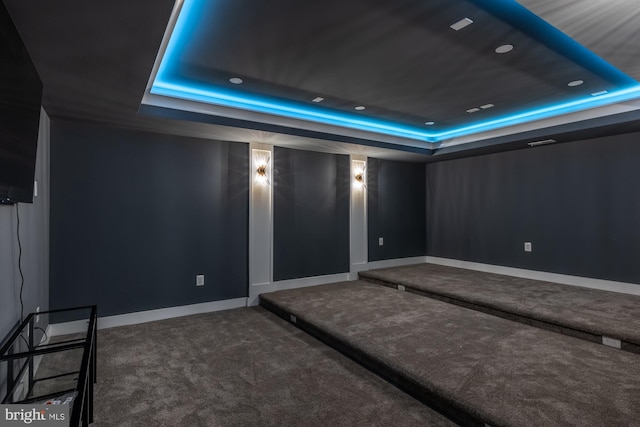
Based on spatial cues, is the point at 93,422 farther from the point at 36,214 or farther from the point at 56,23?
the point at 56,23

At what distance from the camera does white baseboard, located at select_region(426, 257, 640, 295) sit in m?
4.32

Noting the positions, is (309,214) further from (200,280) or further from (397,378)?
(397,378)

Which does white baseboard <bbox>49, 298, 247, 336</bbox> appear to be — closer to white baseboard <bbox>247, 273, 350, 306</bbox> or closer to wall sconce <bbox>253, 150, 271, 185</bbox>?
white baseboard <bbox>247, 273, 350, 306</bbox>

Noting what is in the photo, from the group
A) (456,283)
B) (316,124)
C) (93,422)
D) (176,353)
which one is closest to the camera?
(93,422)

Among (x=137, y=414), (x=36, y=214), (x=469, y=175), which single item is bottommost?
(x=137, y=414)

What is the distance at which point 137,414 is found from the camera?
223 cm

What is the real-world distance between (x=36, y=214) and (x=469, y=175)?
19.9ft

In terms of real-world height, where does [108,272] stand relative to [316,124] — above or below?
below

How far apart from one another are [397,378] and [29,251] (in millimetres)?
3095

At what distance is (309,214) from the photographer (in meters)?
5.33

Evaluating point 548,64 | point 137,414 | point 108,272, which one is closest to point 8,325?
point 137,414

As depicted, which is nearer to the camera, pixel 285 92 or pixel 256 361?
pixel 256 361

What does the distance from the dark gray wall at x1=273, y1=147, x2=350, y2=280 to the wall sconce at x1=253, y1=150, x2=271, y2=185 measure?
0.14 meters

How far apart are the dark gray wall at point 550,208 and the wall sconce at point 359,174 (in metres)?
1.71
